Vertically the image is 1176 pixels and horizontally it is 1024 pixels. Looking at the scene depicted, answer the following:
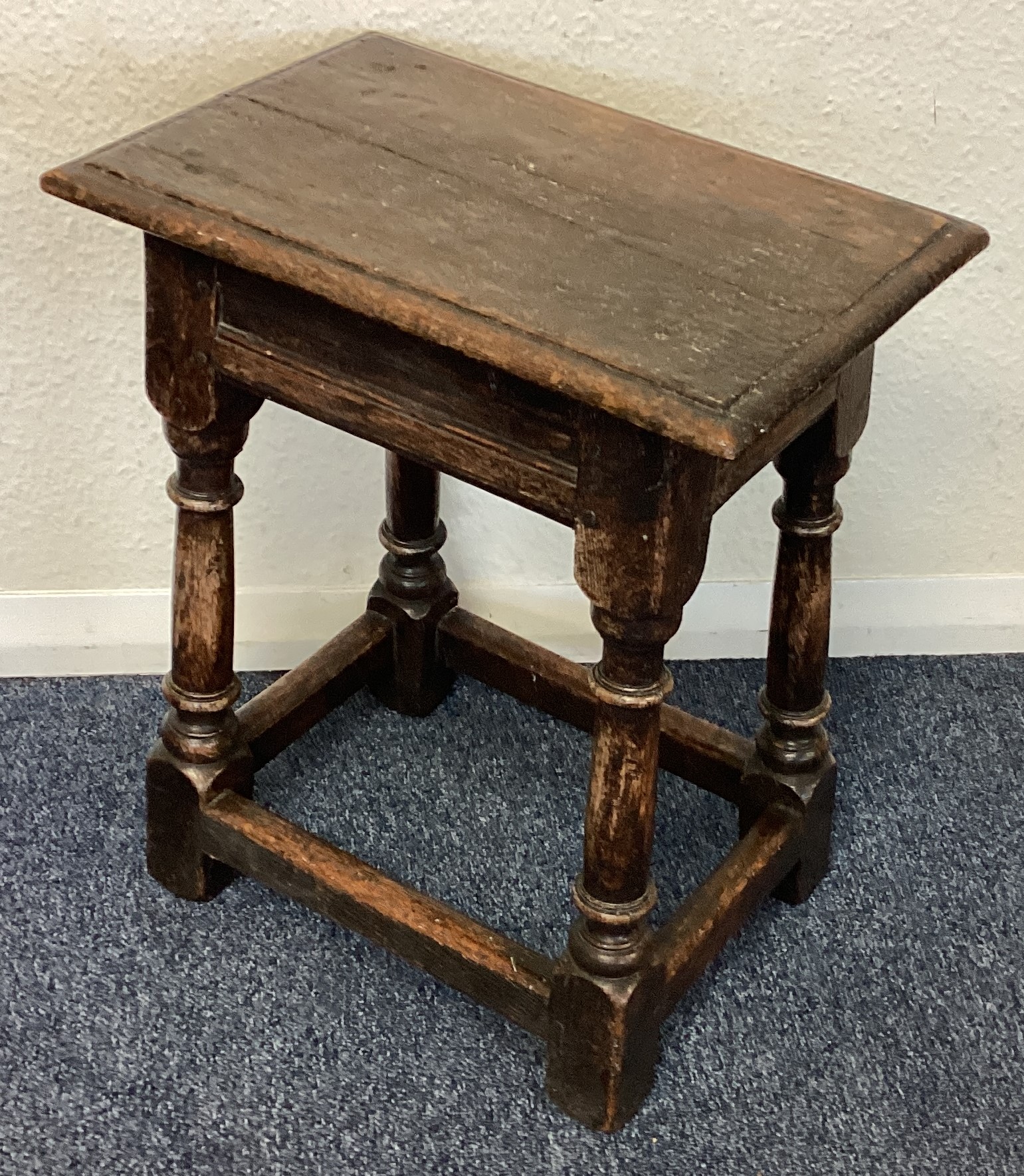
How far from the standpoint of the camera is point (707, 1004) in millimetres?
1469

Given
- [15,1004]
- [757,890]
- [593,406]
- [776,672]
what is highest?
[593,406]

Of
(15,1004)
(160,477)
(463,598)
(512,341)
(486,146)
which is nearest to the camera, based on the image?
(512,341)

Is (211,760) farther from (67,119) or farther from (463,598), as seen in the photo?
(67,119)

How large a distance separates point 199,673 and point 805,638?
52 centimetres

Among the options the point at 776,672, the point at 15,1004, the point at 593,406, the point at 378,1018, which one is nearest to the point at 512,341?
the point at 593,406

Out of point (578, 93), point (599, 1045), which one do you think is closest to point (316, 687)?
point (599, 1045)

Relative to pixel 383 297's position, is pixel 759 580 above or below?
below

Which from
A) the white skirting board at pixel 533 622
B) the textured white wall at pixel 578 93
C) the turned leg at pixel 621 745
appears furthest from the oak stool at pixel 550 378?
the white skirting board at pixel 533 622

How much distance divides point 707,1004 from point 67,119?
37.7 inches

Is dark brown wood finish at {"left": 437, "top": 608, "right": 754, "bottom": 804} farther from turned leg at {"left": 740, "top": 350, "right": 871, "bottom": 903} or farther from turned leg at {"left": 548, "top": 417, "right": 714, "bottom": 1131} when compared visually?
turned leg at {"left": 548, "top": 417, "right": 714, "bottom": 1131}

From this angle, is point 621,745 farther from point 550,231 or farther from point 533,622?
point 533,622

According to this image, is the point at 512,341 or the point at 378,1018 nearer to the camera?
the point at 512,341

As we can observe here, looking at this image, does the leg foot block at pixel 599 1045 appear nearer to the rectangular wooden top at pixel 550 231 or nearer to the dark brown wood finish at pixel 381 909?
the dark brown wood finish at pixel 381 909

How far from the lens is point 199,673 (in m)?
1.45
